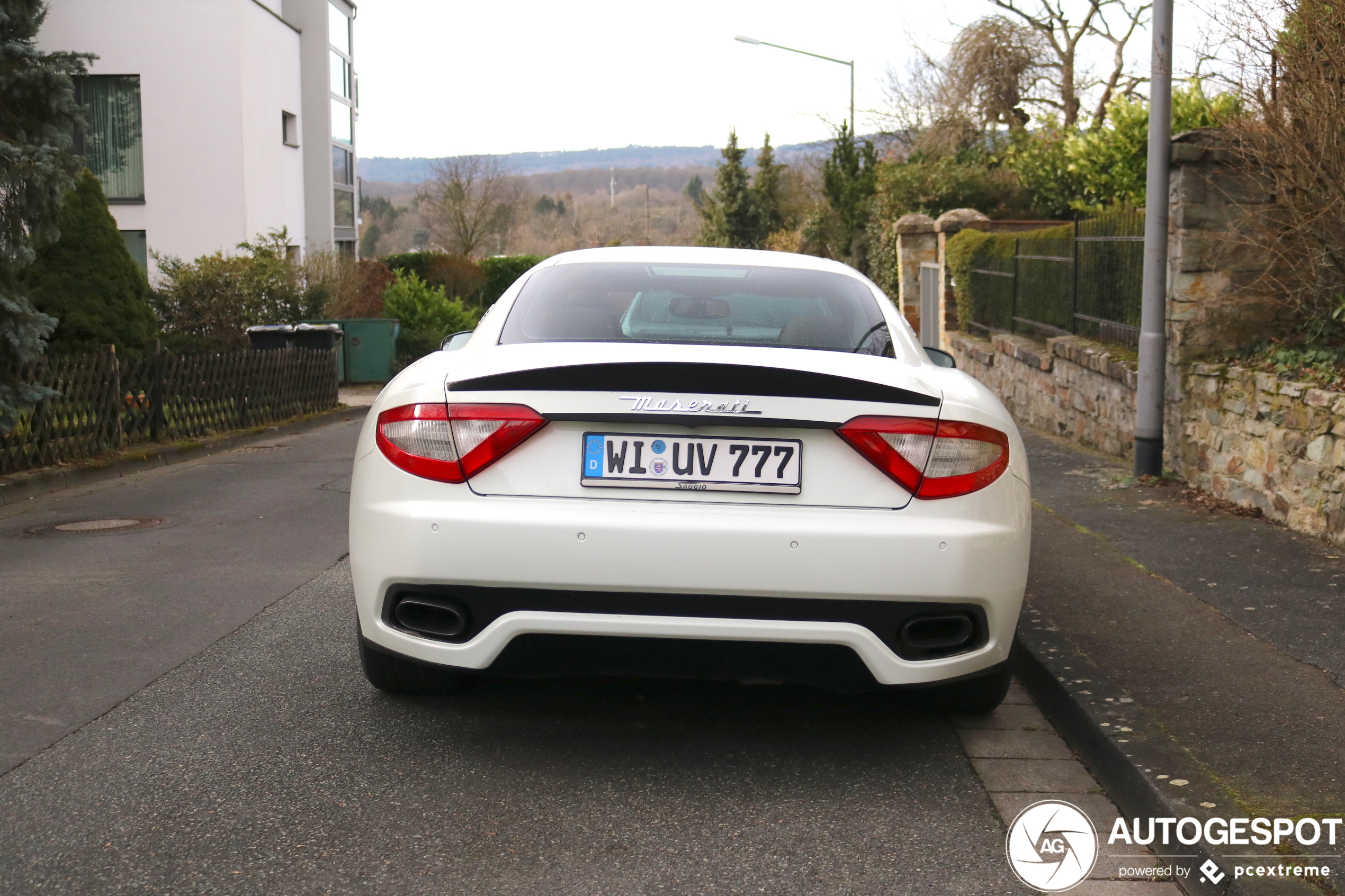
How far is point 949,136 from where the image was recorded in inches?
1281

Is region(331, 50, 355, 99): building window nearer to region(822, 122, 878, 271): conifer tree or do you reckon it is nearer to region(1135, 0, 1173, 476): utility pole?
region(822, 122, 878, 271): conifer tree

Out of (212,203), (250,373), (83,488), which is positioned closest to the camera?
(83,488)

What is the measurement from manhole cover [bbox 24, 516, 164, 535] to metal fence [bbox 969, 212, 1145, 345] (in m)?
7.63

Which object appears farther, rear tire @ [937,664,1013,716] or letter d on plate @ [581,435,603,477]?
rear tire @ [937,664,1013,716]

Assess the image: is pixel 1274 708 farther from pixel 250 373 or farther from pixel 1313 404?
pixel 250 373

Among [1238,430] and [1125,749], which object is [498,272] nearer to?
[1238,430]

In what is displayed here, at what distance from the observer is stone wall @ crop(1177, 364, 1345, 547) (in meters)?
6.94

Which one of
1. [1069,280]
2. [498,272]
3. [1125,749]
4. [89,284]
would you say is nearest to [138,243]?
[89,284]

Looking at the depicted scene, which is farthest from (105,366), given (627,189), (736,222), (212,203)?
(627,189)

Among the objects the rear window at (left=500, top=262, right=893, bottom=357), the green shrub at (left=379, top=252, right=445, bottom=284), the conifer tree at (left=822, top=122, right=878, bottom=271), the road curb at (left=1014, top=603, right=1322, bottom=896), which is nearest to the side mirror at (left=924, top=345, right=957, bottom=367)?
the rear window at (left=500, top=262, right=893, bottom=357)

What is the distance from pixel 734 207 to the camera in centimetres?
7019

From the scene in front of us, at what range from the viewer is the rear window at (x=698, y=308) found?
4.42 meters

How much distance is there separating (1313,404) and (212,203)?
27533 millimetres

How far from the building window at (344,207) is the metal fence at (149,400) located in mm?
24214
